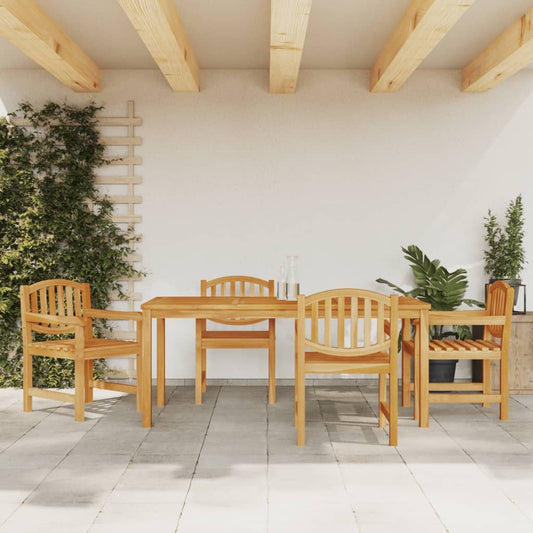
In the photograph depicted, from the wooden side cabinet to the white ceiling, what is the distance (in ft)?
7.10

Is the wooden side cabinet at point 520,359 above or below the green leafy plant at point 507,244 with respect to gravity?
below

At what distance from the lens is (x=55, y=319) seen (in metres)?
3.87

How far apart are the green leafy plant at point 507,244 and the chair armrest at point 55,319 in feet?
11.0

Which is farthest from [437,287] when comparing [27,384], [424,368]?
[27,384]

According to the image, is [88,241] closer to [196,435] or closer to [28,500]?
[196,435]

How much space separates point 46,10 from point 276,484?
10.8 feet

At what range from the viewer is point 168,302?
4078 mm

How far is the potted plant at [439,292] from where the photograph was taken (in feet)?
15.4

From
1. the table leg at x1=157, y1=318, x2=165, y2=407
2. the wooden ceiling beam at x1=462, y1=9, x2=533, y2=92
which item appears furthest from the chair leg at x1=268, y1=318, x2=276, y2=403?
the wooden ceiling beam at x1=462, y1=9, x2=533, y2=92

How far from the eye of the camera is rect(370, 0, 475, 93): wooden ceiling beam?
10.6ft

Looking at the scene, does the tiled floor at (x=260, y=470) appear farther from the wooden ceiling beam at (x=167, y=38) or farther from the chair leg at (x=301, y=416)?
the wooden ceiling beam at (x=167, y=38)

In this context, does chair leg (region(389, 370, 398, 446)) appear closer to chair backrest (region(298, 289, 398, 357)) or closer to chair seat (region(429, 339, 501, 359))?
chair backrest (region(298, 289, 398, 357))

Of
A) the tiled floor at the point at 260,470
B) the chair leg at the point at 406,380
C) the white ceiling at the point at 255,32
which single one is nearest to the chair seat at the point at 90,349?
the tiled floor at the point at 260,470

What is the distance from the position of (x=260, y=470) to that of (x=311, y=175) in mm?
2765
